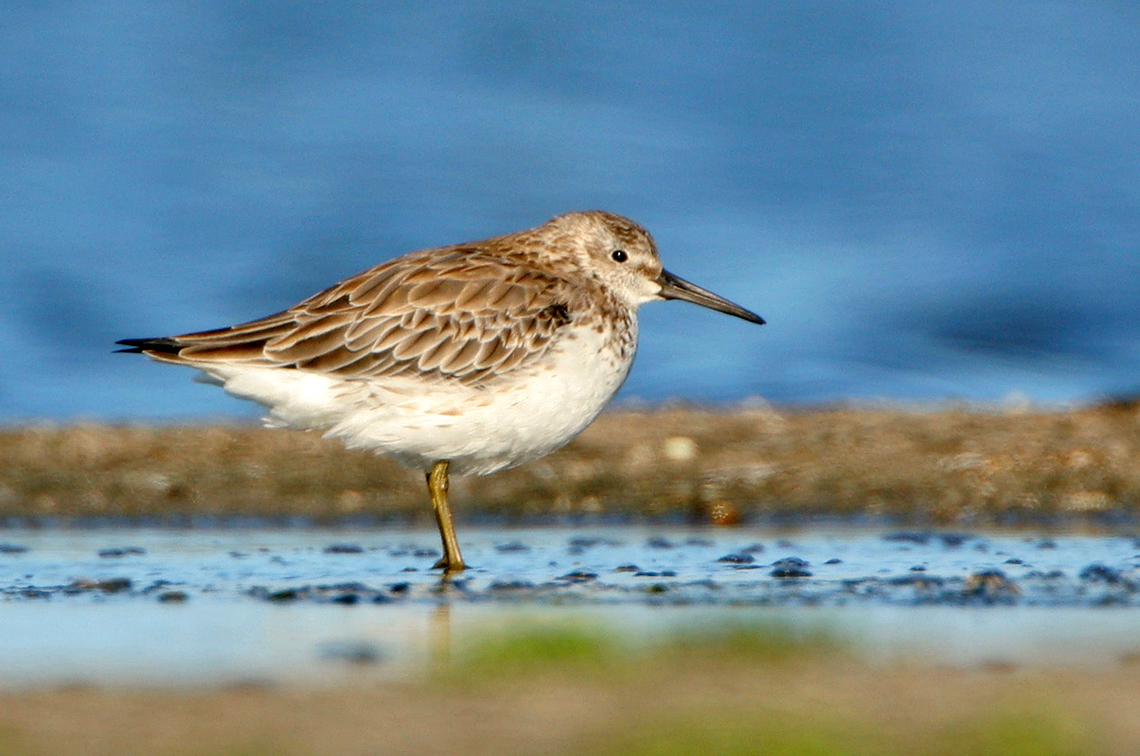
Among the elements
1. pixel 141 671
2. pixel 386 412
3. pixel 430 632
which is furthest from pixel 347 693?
pixel 386 412

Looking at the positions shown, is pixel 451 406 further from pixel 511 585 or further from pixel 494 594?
pixel 494 594

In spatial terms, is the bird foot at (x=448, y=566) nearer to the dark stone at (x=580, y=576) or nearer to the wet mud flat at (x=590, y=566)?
the wet mud flat at (x=590, y=566)

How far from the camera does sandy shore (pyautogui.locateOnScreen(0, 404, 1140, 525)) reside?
9.92 meters

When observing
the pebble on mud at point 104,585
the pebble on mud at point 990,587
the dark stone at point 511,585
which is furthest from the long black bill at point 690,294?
the pebble on mud at point 104,585

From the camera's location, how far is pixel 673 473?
34.3 ft

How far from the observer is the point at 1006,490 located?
9898mm

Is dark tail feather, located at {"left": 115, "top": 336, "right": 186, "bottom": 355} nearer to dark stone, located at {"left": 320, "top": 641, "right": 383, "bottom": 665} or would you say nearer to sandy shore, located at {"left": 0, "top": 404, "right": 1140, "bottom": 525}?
sandy shore, located at {"left": 0, "top": 404, "right": 1140, "bottom": 525}

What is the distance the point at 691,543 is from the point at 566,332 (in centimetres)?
121

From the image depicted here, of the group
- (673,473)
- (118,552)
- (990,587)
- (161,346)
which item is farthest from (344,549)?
(990,587)

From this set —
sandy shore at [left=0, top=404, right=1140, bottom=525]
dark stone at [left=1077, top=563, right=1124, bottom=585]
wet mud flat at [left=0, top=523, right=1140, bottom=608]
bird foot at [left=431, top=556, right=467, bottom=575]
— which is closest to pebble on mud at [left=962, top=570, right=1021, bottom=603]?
wet mud flat at [left=0, top=523, right=1140, bottom=608]

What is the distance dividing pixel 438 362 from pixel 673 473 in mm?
2540

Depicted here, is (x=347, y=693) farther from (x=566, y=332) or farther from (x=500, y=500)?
(x=500, y=500)

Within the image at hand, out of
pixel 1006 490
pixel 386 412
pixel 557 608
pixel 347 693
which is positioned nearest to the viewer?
pixel 347 693

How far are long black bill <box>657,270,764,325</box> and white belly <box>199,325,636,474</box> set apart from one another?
1.21 metres
